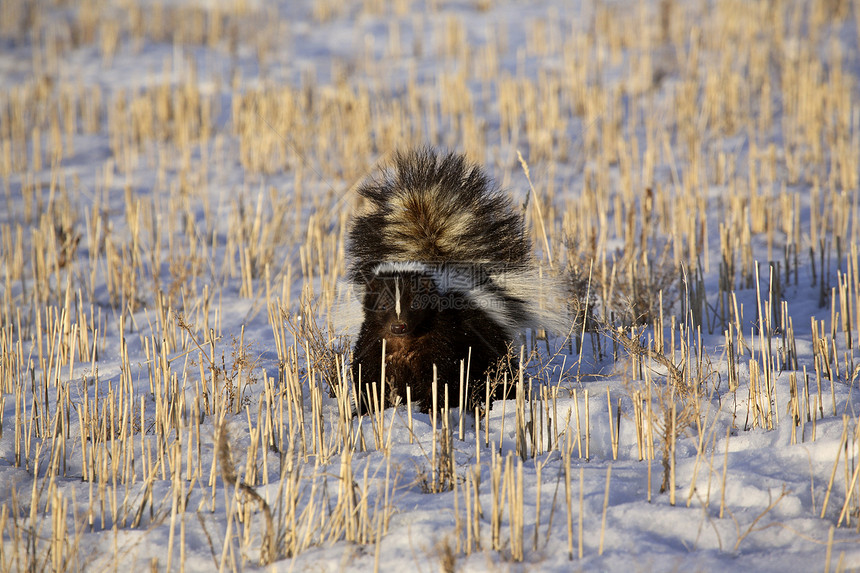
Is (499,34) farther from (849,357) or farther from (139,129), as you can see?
(849,357)

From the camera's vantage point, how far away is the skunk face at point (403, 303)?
3.94m

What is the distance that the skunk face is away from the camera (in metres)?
3.94

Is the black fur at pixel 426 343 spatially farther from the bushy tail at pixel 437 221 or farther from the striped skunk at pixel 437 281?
the bushy tail at pixel 437 221

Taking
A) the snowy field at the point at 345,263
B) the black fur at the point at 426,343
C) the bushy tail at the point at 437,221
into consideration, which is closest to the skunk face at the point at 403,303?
the black fur at the point at 426,343

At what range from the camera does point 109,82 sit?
12.7m

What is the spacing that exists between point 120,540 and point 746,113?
1022 centimetres

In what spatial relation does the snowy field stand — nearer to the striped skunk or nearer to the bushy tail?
the striped skunk

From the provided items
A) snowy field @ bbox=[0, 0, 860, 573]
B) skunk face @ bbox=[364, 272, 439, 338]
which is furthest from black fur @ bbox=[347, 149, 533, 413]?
snowy field @ bbox=[0, 0, 860, 573]

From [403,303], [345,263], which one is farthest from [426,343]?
[345,263]

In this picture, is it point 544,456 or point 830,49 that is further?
point 830,49

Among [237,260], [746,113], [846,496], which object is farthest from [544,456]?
[746,113]

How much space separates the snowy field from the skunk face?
456mm

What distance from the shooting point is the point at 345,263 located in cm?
638

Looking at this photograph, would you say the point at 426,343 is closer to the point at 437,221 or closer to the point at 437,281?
the point at 437,281
